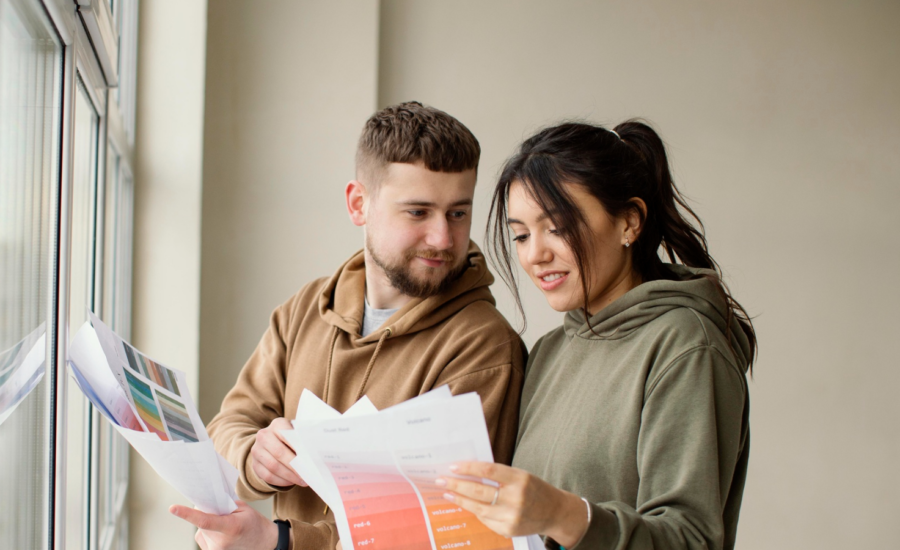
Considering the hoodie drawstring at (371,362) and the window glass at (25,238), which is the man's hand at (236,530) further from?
the hoodie drawstring at (371,362)

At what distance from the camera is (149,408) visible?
81 centimetres

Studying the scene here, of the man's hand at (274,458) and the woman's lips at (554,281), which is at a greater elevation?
the woman's lips at (554,281)

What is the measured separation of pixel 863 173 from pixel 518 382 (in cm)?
250

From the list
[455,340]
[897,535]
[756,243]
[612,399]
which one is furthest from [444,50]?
[897,535]

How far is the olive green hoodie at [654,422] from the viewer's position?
866 millimetres

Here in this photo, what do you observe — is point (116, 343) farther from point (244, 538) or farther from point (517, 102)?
point (517, 102)

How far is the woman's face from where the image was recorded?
3.62ft

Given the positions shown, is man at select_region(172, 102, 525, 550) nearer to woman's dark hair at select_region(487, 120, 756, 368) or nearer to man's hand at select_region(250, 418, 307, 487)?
man's hand at select_region(250, 418, 307, 487)

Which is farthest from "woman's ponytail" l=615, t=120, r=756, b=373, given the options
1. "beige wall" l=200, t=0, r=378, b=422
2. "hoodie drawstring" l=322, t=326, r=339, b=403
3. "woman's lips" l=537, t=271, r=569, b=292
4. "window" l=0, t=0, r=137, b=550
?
"beige wall" l=200, t=0, r=378, b=422

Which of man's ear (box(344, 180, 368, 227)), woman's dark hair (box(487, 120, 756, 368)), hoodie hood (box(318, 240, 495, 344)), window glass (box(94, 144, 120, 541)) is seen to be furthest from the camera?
window glass (box(94, 144, 120, 541))

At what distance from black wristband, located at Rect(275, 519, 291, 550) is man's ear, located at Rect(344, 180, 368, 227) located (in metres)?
0.63

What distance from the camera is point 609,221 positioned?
1112 millimetres

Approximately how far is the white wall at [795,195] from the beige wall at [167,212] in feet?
4.45

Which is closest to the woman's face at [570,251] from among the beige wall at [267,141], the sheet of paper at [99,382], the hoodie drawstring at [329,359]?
the hoodie drawstring at [329,359]
